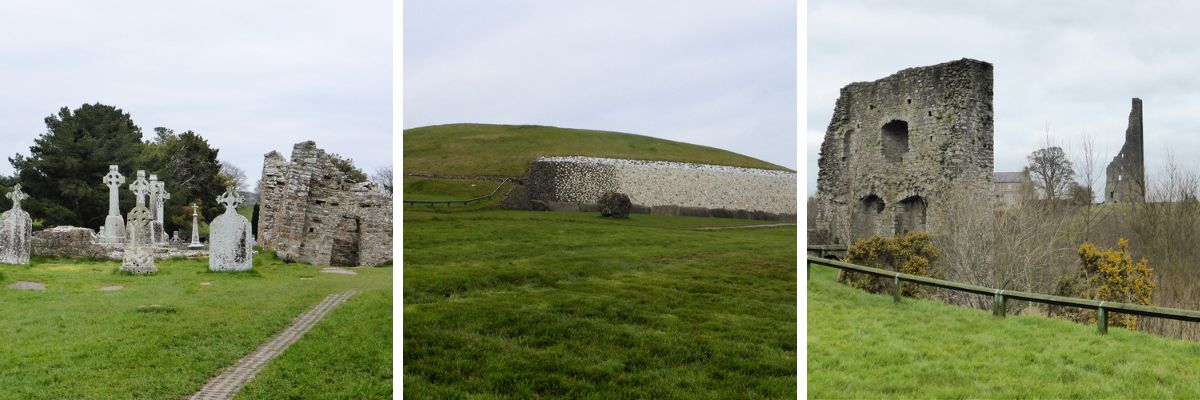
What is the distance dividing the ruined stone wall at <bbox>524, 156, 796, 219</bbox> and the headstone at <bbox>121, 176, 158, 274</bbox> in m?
5.57

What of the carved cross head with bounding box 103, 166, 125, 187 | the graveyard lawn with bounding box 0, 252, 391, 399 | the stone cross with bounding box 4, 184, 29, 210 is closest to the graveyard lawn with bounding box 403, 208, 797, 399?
the graveyard lawn with bounding box 0, 252, 391, 399

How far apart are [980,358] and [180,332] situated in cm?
692

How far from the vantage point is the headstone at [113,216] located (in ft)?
30.9

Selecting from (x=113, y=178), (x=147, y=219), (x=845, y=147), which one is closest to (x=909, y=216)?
(x=845, y=147)

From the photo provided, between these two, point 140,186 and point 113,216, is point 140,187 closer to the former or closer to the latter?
point 140,186

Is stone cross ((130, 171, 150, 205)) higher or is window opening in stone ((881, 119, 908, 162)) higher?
window opening in stone ((881, 119, 908, 162))

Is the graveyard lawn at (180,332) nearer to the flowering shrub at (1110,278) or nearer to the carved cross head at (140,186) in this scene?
the carved cross head at (140,186)

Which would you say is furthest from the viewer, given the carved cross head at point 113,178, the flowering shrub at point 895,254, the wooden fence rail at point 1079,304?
the flowering shrub at point 895,254

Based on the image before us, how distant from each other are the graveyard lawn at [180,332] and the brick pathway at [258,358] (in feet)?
0.27

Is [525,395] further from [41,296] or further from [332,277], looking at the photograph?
[41,296]

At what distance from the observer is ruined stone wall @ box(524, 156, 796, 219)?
228 inches

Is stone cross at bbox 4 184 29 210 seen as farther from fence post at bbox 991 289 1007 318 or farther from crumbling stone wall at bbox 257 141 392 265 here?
fence post at bbox 991 289 1007 318

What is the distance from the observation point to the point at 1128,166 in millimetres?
15633

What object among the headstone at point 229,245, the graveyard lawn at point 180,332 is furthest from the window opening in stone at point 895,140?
the headstone at point 229,245
